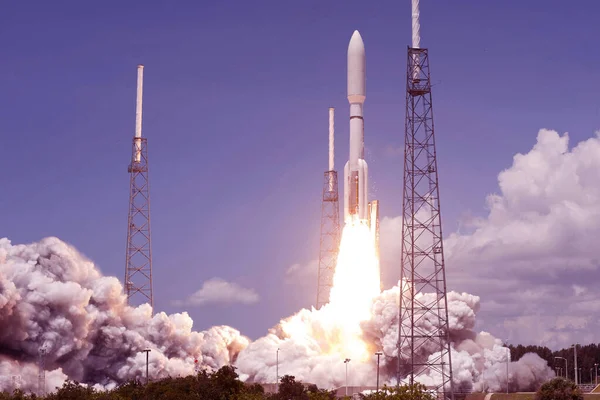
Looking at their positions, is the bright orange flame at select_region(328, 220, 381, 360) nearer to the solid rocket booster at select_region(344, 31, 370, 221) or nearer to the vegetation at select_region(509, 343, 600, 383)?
the solid rocket booster at select_region(344, 31, 370, 221)

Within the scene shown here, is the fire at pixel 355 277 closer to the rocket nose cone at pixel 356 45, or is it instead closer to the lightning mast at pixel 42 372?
the rocket nose cone at pixel 356 45

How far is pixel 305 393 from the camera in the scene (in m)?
69.0

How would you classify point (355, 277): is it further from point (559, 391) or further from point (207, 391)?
point (207, 391)

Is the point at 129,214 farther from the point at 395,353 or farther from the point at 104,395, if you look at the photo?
the point at 104,395

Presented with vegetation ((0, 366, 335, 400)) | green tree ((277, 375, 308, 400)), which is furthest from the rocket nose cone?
green tree ((277, 375, 308, 400))

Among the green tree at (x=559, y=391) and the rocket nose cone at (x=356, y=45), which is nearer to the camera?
the green tree at (x=559, y=391)

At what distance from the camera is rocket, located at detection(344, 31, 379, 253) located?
10556 centimetres

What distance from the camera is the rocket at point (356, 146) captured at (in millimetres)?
105562

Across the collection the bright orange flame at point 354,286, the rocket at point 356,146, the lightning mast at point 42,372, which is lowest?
the lightning mast at point 42,372

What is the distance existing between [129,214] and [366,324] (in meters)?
27.5

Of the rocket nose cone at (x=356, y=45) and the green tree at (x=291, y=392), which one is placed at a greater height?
the rocket nose cone at (x=356, y=45)

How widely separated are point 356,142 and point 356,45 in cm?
968

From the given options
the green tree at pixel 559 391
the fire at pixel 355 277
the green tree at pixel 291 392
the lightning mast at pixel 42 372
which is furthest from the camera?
the fire at pixel 355 277

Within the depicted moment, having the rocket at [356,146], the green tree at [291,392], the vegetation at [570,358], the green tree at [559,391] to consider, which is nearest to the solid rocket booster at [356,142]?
the rocket at [356,146]
